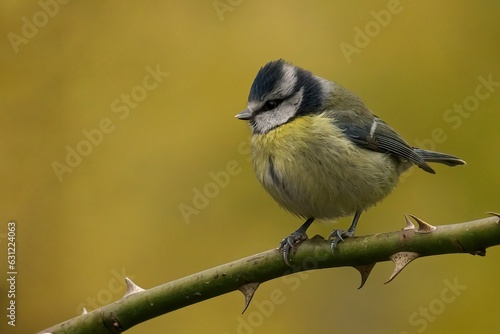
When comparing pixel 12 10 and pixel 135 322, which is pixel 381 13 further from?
pixel 135 322

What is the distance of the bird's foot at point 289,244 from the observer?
2070 millimetres

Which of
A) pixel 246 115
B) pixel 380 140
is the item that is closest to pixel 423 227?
pixel 246 115

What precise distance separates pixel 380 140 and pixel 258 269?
62.2 inches

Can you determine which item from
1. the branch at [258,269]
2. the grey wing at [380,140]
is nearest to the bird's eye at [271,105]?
the grey wing at [380,140]

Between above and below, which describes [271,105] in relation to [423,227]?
above

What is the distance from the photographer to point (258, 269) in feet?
6.68

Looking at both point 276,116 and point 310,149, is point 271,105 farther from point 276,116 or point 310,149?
point 310,149

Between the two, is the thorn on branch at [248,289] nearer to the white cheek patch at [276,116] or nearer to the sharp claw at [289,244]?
the sharp claw at [289,244]

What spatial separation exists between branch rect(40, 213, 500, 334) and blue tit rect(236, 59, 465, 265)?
0.81 m

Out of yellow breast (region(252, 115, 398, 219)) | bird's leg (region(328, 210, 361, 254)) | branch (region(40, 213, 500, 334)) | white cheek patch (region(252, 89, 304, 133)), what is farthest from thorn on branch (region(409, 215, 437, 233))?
white cheek patch (region(252, 89, 304, 133))

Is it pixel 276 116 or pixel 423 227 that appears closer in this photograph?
pixel 423 227

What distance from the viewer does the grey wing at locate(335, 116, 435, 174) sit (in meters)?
3.28

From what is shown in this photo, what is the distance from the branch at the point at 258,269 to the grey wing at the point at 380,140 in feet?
4.07

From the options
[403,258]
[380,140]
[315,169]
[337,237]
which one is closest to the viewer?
[403,258]
